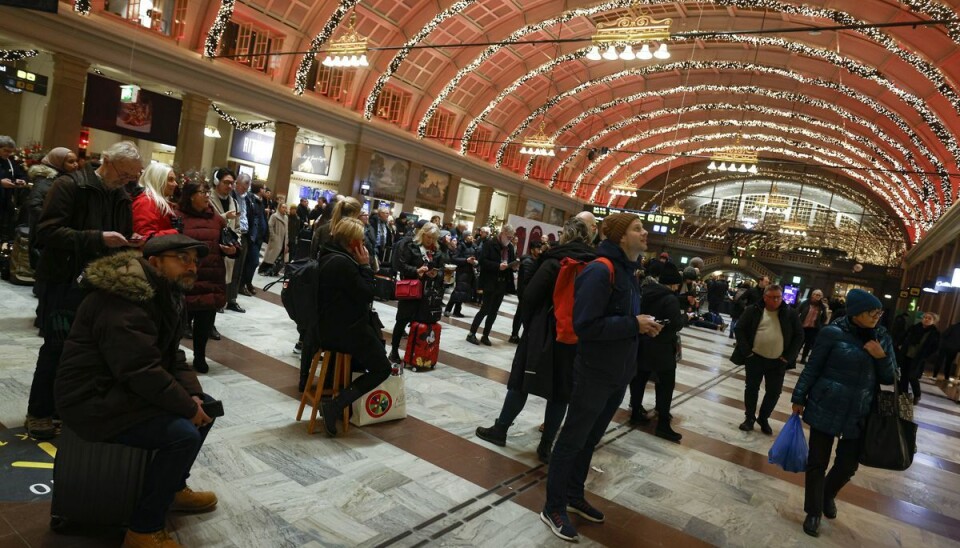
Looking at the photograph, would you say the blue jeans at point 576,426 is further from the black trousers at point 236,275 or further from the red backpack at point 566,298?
the black trousers at point 236,275

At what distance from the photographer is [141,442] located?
214 centimetres

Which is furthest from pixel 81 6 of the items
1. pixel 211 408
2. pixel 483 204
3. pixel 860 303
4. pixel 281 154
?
pixel 483 204

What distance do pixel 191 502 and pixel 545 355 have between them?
7.35 feet

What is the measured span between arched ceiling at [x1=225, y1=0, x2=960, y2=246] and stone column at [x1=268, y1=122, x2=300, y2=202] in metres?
1.36

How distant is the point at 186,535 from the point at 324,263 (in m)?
1.78

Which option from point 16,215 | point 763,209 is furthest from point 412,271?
point 763,209

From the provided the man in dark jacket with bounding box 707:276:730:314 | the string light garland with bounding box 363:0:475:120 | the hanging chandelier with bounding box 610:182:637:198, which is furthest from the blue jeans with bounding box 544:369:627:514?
the hanging chandelier with bounding box 610:182:637:198

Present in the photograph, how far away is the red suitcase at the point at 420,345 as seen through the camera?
584cm

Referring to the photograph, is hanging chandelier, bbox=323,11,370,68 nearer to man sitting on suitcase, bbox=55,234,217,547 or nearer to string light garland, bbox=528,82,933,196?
string light garland, bbox=528,82,933,196

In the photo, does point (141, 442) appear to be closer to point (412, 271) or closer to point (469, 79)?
point (412, 271)

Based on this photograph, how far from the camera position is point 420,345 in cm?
586

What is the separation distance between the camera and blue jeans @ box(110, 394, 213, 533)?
2145 millimetres

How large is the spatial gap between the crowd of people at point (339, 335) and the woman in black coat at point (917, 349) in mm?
6569

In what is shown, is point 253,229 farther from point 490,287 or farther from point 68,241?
point 68,241
